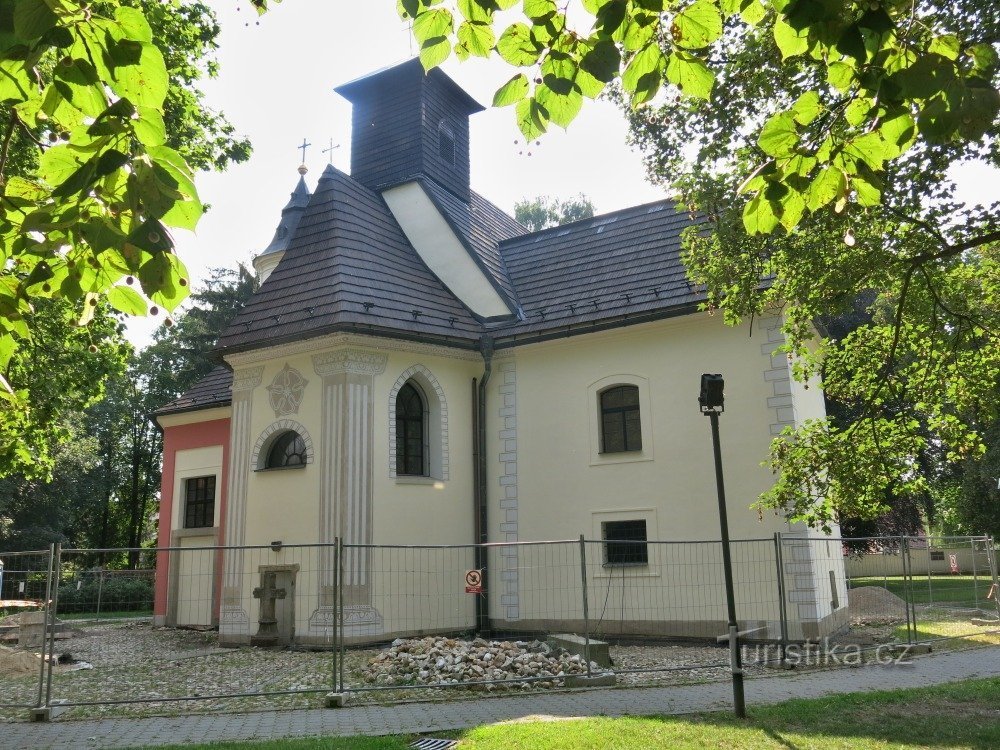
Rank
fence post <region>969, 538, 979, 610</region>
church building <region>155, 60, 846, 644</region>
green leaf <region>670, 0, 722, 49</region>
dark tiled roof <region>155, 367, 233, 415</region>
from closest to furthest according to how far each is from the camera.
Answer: green leaf <region>670, 0, 722, 49</region> < church building <region>155, 60, 846, 644</region> < fence post <region>969, 538, 979, 610</region> < dark tiled roof <region>155, 367, 233, 415</region>

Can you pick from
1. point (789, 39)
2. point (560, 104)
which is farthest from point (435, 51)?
point (789, 39)

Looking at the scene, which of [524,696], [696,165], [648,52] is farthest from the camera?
[696,165]

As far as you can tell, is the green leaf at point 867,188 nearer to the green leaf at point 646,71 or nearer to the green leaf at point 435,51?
the green leaf at point 646,71

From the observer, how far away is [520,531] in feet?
53.0

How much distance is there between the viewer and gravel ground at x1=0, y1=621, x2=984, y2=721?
934cm

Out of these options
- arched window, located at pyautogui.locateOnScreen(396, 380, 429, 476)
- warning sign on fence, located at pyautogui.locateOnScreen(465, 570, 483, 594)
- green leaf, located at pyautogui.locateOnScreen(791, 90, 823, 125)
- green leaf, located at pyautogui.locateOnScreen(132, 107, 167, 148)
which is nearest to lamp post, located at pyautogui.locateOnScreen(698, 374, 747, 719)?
warning sign on fence, located at pyautogui.locateOnScreen(465, 570, 483, 594)

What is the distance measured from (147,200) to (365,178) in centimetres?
1892

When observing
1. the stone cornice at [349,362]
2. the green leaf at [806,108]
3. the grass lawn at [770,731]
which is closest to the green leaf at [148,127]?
the green leaf at [806,108]

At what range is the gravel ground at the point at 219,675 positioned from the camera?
30.6 feet

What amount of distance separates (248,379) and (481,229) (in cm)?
735

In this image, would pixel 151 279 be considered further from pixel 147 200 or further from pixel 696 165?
pixel 696 165

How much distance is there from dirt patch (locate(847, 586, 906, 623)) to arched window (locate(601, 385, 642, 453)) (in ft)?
16.7

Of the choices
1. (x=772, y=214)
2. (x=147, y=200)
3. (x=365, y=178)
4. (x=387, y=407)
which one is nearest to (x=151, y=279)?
(x=147, y=200)

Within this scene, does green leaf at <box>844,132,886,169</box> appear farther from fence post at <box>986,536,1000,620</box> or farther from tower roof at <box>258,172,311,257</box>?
tower roof at <box>258,172,311,257</box>
